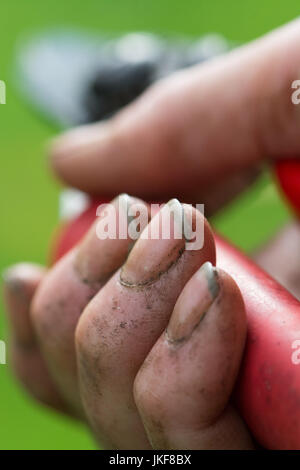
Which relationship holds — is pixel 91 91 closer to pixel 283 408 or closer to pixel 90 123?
pixel 90 123

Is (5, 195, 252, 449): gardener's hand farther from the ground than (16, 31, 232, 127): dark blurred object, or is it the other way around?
(16, 31, 232, 127): dark blurred object

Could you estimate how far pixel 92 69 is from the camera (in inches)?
34.3

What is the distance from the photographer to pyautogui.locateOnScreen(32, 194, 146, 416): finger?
1.29ft

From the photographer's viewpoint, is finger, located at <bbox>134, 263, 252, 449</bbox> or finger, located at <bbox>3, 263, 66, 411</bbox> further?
finger, located at <bbox>3, 263, 66, 411</bbox>

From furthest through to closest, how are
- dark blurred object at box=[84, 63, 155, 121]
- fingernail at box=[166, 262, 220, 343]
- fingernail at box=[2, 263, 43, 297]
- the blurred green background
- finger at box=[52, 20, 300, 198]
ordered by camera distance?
the blurred green background, dark blurred object at box=[84, 63, 155, 121], fingernail at box=[2, 263, 43, 297], finger at box=[52, 20, 300, 198], fingernail at box=[166, 262, 220, 343]

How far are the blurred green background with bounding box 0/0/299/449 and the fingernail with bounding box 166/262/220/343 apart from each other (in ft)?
1.50

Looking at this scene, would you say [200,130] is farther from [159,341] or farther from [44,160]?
[44,160]

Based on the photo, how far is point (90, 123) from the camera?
78cm

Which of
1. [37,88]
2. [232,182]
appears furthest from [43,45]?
[232,182]

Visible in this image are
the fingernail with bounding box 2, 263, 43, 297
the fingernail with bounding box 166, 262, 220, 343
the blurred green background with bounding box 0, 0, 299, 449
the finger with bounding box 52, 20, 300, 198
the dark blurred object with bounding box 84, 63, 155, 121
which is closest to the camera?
the fingernail with bounding box 166, 262, 220, 343

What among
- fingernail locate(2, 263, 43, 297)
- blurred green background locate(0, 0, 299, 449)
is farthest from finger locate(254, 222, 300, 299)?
fingernail locate(2, 263, 43, 297)

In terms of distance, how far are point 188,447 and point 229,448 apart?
0.02 m

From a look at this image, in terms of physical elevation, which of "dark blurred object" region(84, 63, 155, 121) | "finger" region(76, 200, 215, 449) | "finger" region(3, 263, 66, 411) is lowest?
"finger" region(3, 263, 66, 411)

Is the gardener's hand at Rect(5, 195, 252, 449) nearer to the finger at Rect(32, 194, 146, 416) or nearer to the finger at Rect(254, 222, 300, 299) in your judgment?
the finger at Rect(32, 194, 146, 416)
